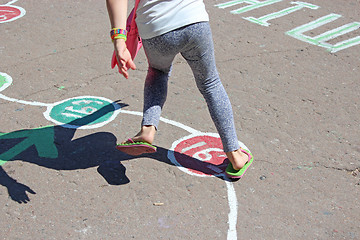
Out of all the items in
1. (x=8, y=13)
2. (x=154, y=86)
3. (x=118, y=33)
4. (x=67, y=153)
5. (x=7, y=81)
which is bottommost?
(x=67, y=153)

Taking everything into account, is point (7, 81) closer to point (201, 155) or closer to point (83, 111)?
point (83, 111)

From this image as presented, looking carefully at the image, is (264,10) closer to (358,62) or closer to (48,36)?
(358,62)

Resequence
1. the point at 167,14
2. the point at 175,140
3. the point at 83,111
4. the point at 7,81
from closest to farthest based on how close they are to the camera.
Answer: the point at 167,14, the point at 175,140, the point at 83,111, the point at 7,81

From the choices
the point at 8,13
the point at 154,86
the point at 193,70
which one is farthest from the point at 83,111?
the point at 8,13

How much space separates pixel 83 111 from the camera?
12.9 ft

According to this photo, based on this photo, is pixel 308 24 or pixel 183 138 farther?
pixel 308 24

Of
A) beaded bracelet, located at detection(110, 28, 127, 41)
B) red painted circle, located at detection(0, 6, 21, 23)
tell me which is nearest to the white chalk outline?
beaded bracelet, located at detection(110, 28, 127, 41)

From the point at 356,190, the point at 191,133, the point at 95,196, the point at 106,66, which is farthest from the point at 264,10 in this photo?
the point at 95,196

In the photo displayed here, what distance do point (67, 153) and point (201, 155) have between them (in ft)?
3.22

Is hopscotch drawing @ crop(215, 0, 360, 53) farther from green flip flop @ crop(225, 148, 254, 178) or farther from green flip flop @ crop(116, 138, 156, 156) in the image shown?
green flip flop @ crop(116, 138, 156, 156)

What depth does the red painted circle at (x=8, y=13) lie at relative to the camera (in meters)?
5.91

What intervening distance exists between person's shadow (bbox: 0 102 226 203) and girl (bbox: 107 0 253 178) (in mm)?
285

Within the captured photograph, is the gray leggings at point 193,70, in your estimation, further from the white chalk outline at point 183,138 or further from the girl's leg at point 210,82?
the white chalk outline at point 183,138

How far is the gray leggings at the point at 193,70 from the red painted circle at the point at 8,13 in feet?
11.5
